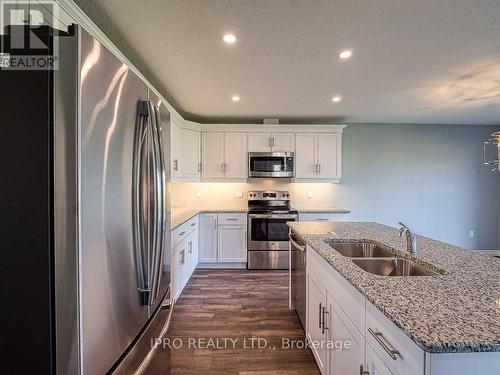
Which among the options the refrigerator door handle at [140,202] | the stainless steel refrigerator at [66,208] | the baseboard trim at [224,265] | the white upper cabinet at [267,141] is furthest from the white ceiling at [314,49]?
the baseboard trim at [224,265]

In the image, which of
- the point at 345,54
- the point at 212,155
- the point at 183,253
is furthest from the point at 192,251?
the point at 345,54

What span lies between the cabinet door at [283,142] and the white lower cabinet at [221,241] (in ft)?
4.48

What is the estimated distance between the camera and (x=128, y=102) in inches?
41.1

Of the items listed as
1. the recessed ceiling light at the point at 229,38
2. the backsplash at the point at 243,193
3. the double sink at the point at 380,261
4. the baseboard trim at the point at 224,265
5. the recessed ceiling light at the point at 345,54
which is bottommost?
the baseboard trim at the point at 224,265

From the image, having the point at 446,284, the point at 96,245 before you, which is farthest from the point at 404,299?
the point at 96,245

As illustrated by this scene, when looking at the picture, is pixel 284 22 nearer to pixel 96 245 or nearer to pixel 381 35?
pixel 381 35

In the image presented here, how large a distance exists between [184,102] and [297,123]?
83.5 inches

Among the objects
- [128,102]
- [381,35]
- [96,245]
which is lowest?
[96,245]

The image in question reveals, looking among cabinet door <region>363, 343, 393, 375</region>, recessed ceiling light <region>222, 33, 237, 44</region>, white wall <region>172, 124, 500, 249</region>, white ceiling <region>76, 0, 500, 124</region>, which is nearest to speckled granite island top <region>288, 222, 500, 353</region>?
cabinet door <region>363, 343, 393, 375</region>

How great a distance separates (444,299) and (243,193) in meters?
3.86

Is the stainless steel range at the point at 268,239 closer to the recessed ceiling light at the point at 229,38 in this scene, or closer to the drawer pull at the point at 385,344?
the recessed ceiling light at the point at 229,38

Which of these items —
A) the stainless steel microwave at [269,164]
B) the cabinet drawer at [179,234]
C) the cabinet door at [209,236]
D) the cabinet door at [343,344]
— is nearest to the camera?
the cabinet door at [343,344]

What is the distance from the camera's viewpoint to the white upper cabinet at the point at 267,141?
14.2 feet

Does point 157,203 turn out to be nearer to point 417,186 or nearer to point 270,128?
point 270,128
